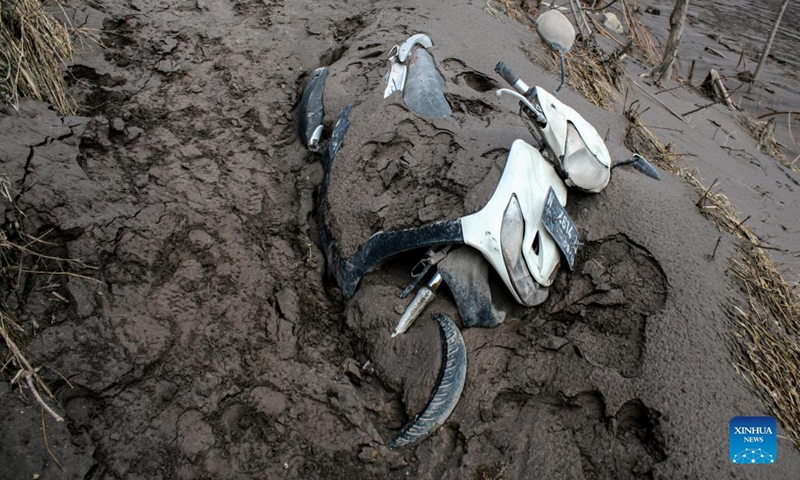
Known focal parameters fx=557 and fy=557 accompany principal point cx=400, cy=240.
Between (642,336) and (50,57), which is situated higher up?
(50,57)

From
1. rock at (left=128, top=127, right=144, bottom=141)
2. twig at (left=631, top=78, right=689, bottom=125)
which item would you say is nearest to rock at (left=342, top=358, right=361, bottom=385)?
rock at (left=128, top=127, right=144, bottom=141)

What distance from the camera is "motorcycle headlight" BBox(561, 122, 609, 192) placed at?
2.44 m

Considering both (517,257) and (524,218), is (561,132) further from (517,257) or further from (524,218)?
(517,257)

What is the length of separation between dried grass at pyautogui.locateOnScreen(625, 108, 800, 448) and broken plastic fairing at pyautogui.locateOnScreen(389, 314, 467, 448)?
3.48 ft

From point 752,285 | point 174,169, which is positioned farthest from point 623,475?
point 174,169

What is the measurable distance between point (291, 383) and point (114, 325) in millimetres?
778

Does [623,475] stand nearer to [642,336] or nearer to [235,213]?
[642,336]

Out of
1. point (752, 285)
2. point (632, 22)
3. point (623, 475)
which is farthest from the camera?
point (632, 22)

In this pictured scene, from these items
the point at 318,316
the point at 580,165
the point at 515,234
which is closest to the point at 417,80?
the point at 580,165

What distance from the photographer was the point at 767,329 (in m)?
2.33

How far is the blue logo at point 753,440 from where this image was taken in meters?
1.91

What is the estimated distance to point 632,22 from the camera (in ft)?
20.6

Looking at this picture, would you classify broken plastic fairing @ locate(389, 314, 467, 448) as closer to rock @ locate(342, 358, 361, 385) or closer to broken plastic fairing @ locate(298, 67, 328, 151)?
rock @ locate(342, 358, 361, 385)

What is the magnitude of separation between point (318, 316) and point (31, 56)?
2128 mm
